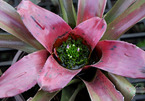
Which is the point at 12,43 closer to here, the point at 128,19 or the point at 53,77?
the point at 53,77

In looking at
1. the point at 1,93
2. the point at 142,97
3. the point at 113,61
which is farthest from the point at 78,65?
the point at 142,97

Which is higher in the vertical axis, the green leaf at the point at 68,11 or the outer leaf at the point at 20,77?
the outer leaf at the point at 20,77

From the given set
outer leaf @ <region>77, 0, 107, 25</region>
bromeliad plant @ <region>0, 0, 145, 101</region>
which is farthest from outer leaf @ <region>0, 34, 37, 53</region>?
outer leaf @ <region>77, 0, 107, 25</region>

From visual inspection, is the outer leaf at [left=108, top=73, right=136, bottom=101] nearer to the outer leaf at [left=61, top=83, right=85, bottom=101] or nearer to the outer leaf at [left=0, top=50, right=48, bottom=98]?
the outer leaf at [left=61, top=83, right=85, bottom=101]

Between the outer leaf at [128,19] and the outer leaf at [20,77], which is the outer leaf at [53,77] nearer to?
the outer leaf at [20,77]

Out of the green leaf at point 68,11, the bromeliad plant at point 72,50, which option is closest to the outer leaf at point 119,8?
the bromeliad plant at point 72,50

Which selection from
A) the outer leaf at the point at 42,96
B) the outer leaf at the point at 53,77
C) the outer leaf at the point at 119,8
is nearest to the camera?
the outer leaf at the point at 53,77

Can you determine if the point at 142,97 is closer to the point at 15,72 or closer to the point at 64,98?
the point at 64,98
